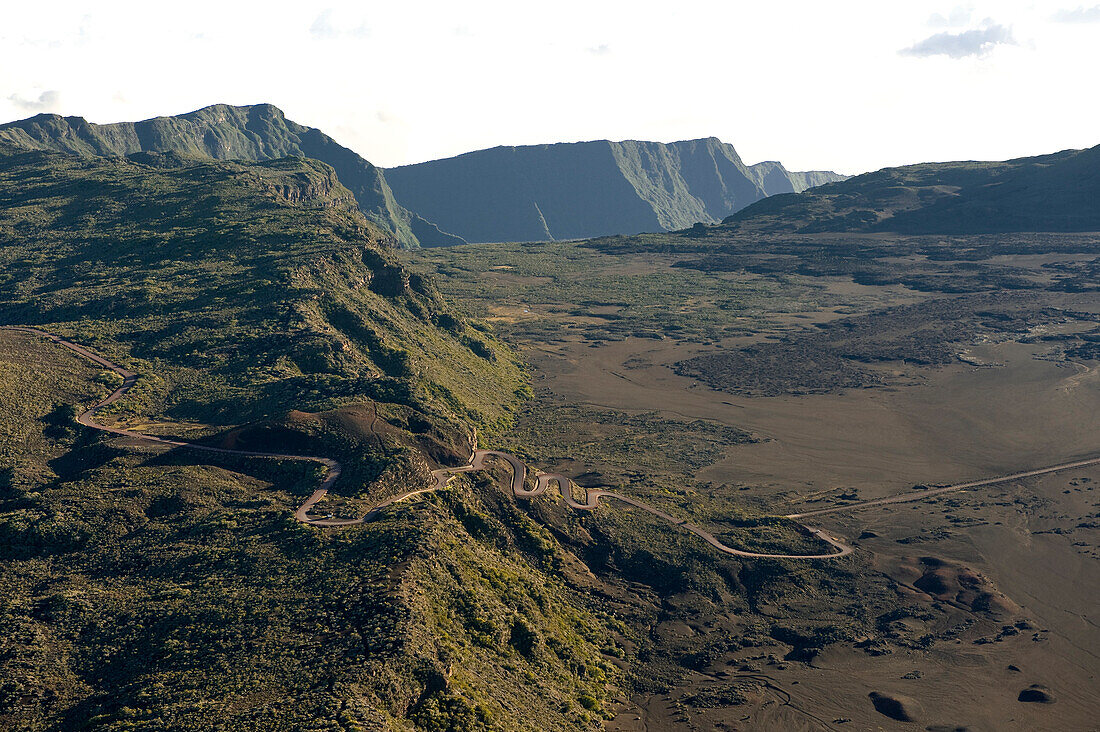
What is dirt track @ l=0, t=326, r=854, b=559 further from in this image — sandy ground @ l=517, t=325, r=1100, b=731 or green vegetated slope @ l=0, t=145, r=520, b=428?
sandy ground @ l=517, t=325, r=1100, b=731

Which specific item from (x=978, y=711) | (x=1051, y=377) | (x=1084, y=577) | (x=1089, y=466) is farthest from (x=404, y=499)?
(x=1051, y=377)

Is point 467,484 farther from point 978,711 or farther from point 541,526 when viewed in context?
point 978,711

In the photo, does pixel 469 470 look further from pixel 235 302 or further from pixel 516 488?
pixel 235 302

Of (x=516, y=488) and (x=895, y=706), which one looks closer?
(x=895, y=706)

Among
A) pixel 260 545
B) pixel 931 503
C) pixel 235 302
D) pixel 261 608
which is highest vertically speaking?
pixel 235 302

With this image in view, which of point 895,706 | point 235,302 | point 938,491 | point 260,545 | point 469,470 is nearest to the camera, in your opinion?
point 895,706

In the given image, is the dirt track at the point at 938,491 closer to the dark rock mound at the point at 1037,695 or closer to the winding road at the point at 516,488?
the winding road at the point at 516,488

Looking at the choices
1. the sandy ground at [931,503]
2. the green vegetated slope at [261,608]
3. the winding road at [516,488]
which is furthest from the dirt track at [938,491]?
the green vegetated slope at [261,608]

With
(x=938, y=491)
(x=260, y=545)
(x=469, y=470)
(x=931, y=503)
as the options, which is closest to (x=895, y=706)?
(x=931, y=503)
